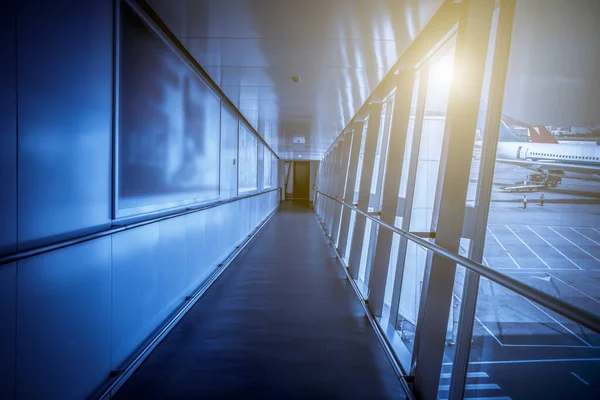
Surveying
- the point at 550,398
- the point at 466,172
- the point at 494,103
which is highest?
the point at 494,103

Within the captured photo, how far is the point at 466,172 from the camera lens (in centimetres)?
214

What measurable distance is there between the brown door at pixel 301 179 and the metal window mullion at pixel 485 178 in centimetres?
2620

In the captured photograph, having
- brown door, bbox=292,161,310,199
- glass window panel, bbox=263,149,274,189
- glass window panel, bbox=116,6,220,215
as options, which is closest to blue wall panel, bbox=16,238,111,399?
glass window panel, bbox=116,6,220,215

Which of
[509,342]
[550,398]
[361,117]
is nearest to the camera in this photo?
[550,398]

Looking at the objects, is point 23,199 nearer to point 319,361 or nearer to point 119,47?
point 119,47

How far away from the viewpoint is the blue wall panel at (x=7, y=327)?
4.54 feet

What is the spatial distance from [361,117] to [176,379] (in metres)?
5.64

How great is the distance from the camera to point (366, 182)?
5.37 meters

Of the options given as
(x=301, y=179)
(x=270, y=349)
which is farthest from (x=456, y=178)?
(x=301, y=179)

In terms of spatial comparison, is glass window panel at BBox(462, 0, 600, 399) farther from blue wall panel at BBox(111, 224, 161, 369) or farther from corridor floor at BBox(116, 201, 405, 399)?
blue wall panel at BBox(111, 224, 161, 369)

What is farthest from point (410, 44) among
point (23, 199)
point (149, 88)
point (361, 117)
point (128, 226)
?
point (361, 117)

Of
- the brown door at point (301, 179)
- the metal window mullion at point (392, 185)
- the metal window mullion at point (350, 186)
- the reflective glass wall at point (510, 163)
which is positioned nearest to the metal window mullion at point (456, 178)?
the reflective glass wall at point (510, 163)

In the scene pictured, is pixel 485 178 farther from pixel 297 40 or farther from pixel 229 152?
pixel 229 152

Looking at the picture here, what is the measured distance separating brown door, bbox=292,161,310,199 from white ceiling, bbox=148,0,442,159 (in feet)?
73.7
